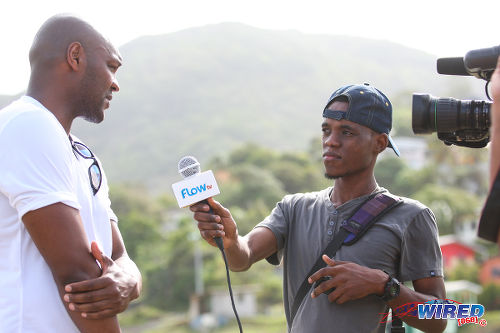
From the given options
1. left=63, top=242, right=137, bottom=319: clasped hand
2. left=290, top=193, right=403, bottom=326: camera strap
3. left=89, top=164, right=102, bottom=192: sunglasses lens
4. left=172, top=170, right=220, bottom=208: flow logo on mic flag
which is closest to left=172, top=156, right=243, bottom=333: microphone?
left=172, top=170, right=220, bottom=208: flow logo on mic flag

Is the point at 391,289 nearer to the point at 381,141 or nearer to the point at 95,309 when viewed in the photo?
the point at 381,141

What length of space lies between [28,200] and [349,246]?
1.63 m

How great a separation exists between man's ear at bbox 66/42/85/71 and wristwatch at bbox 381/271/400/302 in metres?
1.77

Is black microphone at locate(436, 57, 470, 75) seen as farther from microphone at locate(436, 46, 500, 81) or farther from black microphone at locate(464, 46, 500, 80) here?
black microphone at locate(464, 46, 500, 80)

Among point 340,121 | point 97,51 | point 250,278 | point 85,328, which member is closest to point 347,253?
point 340,121

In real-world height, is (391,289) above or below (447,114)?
below

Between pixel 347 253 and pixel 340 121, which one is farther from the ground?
pixel 340 121

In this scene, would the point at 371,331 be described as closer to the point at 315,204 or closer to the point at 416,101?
the point at 315,204

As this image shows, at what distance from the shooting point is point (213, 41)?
177125 millimetres

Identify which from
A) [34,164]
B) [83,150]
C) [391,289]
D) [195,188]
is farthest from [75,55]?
[391,289]

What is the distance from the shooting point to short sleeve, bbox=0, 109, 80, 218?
2.28m

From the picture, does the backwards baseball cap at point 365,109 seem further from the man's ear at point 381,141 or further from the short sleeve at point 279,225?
the short sleeve at point 279,225

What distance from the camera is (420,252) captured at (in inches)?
122

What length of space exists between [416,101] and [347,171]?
1.77 ft
